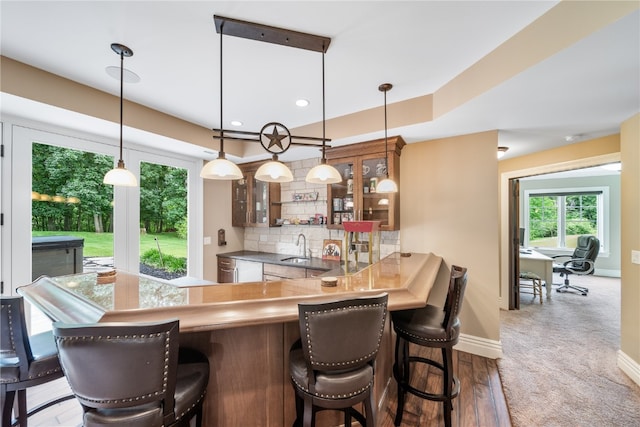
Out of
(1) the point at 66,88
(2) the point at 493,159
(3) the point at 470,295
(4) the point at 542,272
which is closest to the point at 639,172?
A: (2) the point at 493,159

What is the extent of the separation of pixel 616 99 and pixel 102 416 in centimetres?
378

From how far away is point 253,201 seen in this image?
14.5ft

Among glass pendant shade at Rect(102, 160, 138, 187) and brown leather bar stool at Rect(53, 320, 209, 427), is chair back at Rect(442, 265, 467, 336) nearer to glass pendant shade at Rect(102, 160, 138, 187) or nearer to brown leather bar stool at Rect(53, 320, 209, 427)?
brown leather bar stool at Rect(53, 320, 209, 427)

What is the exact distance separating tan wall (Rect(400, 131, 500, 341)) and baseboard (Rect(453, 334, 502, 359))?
0.05 metres

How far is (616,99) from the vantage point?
2.04m

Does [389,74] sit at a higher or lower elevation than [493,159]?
higher

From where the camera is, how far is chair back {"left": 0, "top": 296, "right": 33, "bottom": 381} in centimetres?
126

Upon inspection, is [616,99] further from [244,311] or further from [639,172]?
[244,311]

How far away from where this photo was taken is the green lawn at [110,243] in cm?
281

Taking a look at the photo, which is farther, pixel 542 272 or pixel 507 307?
pixel 542 272

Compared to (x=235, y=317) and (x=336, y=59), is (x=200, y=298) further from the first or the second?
(x=336, y=59)

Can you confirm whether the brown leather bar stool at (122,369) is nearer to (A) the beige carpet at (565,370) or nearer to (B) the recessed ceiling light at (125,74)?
(B) the recessed ceiling light at (125,74)

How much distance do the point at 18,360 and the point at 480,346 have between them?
3.75 m

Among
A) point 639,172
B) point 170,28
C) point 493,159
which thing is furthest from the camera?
point 493,159
